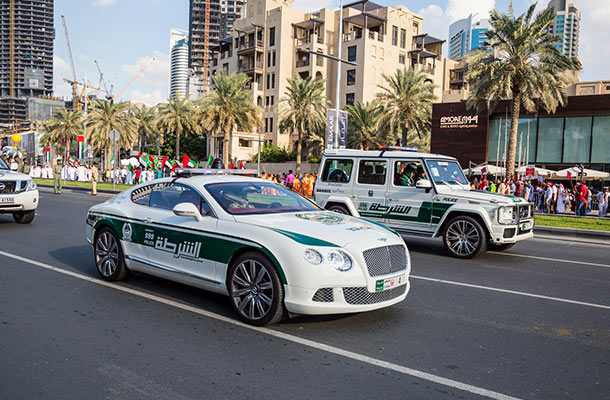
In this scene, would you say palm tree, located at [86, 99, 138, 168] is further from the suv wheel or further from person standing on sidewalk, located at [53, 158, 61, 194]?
the suv wheel

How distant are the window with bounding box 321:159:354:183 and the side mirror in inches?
251

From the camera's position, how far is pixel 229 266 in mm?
5312

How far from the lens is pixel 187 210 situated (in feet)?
18.3

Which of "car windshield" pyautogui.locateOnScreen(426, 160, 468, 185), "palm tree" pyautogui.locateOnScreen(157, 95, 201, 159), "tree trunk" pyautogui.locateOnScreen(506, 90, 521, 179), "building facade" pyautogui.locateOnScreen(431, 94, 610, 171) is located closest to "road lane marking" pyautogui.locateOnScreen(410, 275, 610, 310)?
"car windshield" pyautogui.locateOnScreen(426, 160, 468, 185)

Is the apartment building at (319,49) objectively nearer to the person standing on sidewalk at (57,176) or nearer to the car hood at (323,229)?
the person standing on sidewalk at (57,176)

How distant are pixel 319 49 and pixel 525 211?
2481 inches

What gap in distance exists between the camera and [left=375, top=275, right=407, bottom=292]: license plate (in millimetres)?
4938

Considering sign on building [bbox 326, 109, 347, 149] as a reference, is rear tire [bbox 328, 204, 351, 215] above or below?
below

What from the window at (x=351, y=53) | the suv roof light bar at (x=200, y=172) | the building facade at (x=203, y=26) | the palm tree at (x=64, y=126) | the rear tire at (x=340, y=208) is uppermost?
the building facade at (x=203, y=26)

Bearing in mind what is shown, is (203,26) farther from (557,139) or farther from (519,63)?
(519,63)

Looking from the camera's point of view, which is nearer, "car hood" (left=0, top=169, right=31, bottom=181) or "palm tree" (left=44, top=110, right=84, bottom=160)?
"car hood" (left=0, top=169, right=31, bottom=181)

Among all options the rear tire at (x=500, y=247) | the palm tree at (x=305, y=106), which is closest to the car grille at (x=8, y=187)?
the rear tire at (x=500, y=247)

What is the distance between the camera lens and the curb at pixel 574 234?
1435 cm

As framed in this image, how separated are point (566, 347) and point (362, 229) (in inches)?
85.6
